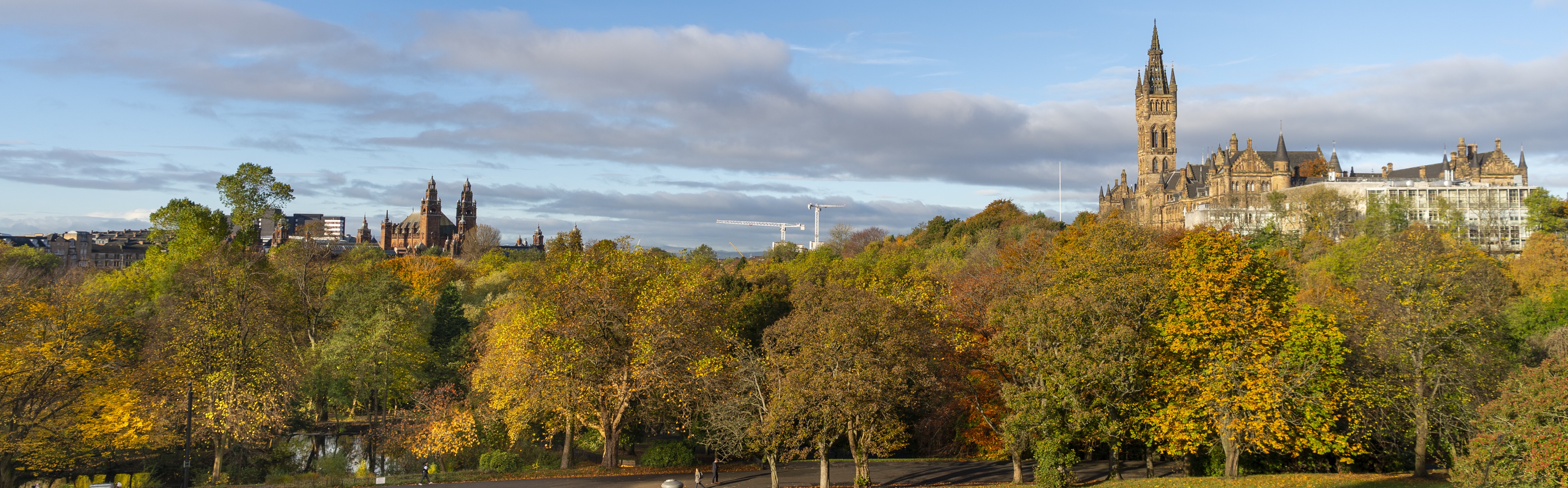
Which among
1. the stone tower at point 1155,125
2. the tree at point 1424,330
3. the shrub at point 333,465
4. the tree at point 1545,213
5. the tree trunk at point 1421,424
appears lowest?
the shrub at point 333,465

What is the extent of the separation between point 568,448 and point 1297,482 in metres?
26.7

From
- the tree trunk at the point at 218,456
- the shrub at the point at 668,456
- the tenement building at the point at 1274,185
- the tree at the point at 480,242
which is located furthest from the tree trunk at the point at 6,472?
the tree at the point at 480,242

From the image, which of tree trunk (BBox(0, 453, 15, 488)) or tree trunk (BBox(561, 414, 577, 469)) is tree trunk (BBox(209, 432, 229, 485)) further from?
tree trunk (BBox(561, 414, 577, 469))

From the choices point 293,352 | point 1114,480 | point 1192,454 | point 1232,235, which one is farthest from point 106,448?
point 1232,235

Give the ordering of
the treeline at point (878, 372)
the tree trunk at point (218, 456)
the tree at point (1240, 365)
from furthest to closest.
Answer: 1. the tree trunk at point (218, 456)
2. the treeline at point (878, 372)
3. the tree at point (1240, 365)

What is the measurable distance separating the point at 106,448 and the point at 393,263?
54.4m

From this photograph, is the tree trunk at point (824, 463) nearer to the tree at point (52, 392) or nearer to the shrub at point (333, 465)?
the shrub at point (333, 465)

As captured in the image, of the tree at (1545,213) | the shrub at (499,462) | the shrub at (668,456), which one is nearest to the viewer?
the shrub at (499,462)

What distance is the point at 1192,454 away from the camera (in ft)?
115

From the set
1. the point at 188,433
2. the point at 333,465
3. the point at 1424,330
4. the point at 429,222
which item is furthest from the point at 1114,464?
the point at 429,222

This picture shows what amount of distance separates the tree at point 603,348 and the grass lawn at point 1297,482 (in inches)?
484

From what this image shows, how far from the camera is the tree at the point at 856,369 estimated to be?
1143 inches

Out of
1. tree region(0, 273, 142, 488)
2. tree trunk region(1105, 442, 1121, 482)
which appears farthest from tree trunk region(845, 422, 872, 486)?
tree region(0, 273, 142, 488)

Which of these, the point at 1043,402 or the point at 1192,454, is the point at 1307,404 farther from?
the point at 1043,402
